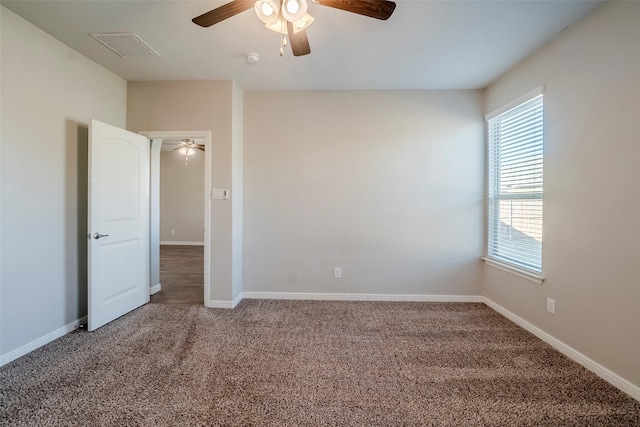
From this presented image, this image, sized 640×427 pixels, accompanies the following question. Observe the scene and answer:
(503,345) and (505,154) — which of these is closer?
(503,345)

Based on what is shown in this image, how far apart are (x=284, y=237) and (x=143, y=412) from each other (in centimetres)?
215

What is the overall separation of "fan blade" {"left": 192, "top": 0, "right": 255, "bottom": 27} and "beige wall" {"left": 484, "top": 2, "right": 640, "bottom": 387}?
2474 millimetres

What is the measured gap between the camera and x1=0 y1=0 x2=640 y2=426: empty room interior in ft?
5.84

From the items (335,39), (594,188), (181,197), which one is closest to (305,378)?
(594,188)

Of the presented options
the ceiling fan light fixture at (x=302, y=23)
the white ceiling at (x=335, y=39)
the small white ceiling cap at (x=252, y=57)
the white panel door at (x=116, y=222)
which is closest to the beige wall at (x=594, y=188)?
the white ceiling at (x=335, y=39)

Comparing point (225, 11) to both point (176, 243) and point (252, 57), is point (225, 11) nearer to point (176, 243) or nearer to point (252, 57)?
point (252, 57)

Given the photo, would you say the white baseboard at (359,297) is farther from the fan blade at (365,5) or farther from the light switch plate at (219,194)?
the fan blade at (365,5)

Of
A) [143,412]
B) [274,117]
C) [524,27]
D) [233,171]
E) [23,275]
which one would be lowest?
[143,412]

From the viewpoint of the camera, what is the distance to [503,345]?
237 cm

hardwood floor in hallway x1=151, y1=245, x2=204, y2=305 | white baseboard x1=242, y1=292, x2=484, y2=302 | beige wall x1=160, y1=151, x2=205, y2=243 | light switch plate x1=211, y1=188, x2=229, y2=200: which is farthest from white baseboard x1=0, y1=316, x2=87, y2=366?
beige wall x1=160, y1=151, x2=205, y2=243

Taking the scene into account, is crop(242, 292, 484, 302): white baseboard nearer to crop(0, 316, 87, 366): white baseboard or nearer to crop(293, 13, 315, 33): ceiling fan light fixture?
crop(0, 316, 87, 366): white baseboard

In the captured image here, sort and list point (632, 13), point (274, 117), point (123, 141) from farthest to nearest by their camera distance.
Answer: point (274, 117) < point (123, 141) < point (632, 13)

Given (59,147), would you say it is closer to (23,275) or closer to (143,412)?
(23,275)

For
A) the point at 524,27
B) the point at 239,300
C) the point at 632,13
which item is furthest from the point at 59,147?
the point at 632,13
